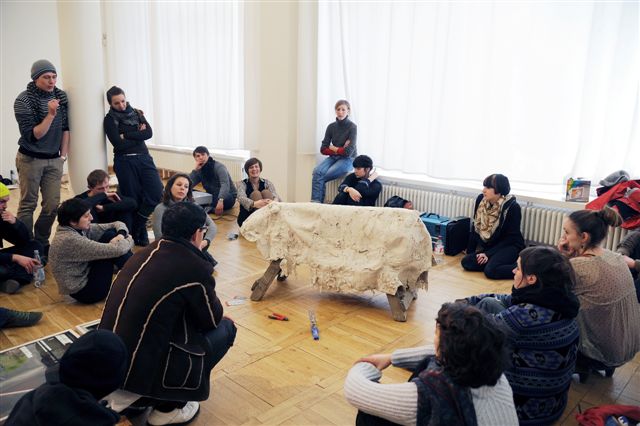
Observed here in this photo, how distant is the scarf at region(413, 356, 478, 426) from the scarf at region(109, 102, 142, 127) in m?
3.89

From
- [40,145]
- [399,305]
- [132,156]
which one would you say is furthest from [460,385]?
[132,156]

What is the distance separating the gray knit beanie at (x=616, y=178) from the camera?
12.5 feet

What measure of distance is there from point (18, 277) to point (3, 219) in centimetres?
41

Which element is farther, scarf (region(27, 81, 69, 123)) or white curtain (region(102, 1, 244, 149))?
white curtain (region(102, 1, 244, 149))

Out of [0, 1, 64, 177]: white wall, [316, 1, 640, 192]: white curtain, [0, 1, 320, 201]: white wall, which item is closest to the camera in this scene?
[316, 1, 640, 192]: white curtain

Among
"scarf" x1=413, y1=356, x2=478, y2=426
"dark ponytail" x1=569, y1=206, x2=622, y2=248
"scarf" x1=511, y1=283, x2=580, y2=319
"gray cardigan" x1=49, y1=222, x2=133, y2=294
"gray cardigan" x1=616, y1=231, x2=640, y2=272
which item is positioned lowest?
"gray cardigan" x1=49, y1=222, x2=133, y2=294

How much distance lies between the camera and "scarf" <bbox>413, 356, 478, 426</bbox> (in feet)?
4.25

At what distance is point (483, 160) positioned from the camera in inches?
185

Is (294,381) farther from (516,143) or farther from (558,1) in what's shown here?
(558,1)

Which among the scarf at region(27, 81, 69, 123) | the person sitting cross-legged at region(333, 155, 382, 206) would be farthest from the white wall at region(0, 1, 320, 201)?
the scarf at region(27, 81, 69, 123)

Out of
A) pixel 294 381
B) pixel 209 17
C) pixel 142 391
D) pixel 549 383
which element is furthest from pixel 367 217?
pixel 209 17

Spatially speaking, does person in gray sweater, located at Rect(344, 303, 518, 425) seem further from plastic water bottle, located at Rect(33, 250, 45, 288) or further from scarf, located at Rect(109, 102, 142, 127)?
scarf, located at Rect(109, 102, 142, 127)

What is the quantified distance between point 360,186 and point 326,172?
564mm

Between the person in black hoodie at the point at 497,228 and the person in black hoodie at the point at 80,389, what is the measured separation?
131 inches
